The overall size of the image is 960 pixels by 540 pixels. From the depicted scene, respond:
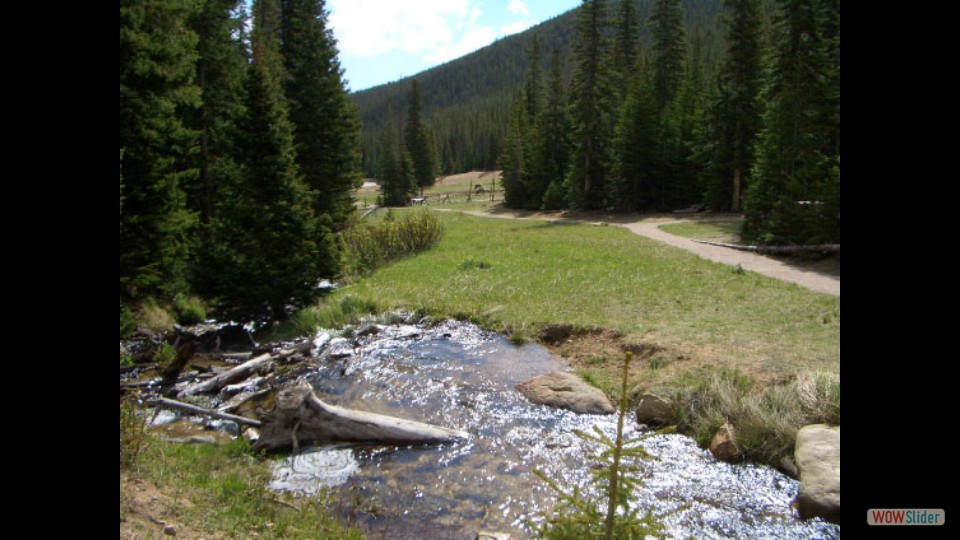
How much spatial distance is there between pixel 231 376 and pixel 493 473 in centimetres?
687

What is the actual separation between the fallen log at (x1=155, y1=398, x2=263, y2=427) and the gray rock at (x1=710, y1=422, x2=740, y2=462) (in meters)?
7.39

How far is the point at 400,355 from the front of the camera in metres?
13.3

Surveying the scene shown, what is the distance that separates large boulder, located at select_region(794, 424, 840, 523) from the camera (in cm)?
639

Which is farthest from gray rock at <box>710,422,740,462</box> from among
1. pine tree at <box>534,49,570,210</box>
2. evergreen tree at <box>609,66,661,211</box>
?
pine tree at <box>534,49,570,210</box>

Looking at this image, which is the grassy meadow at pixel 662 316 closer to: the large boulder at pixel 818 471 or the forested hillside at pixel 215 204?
the large boulder at pixel 818 471

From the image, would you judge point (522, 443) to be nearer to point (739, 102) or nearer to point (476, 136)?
point (739, 102)

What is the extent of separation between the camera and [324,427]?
344 inches

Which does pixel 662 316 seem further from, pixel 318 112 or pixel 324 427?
pixel 318 112

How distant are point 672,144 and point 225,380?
39.0 meters

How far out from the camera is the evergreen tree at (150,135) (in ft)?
46.0

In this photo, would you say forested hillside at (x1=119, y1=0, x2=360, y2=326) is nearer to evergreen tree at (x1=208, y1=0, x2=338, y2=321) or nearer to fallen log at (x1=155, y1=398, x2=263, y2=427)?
evergreen tree at (x1=208, y1=0, x2=338, y2=321)

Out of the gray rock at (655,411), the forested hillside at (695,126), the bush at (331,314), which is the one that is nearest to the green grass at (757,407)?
the gray rock at (655,411)

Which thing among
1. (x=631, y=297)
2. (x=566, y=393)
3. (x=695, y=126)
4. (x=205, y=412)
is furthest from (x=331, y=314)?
(x=695, y=126)
